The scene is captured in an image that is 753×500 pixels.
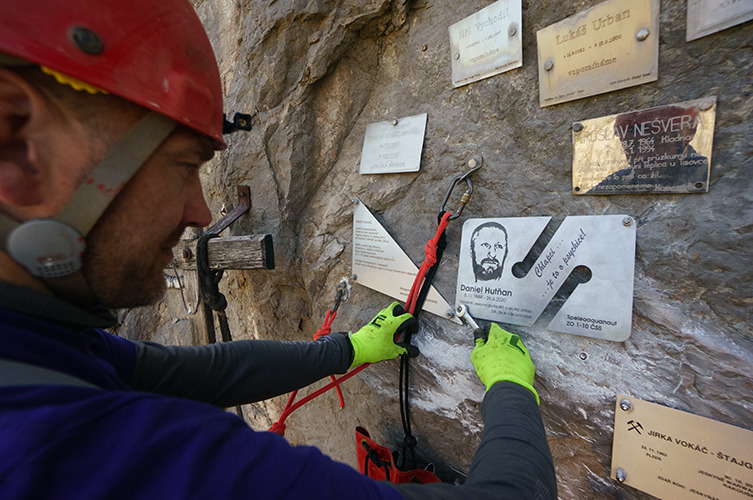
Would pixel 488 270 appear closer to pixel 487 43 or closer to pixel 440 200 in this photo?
pixel 440 200

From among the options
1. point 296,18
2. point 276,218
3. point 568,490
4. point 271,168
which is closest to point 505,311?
point 568,490

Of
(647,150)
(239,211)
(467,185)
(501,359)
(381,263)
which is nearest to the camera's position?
(647,150)

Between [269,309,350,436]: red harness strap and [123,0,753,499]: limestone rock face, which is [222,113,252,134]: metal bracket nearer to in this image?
[123,0,753,499]: limestone rock face

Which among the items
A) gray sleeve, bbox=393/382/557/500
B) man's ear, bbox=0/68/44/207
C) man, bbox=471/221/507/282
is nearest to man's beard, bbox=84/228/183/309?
man's ear, bbox=0/68/44/207

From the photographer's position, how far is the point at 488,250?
50.9 inches

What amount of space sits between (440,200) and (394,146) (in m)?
0.35

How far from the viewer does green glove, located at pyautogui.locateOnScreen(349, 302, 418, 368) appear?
4.66 feet

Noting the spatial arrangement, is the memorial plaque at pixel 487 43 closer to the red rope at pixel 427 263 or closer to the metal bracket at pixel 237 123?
the red rope at pixel 427 263

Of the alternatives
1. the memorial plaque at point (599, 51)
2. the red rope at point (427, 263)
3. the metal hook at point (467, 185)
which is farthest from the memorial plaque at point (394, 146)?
the memorial plaque at point (599, 51)

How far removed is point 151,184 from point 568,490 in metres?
1.60

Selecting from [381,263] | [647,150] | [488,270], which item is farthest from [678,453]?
[381,263]

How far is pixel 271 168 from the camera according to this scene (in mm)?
1906

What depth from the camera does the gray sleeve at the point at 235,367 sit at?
1157mm

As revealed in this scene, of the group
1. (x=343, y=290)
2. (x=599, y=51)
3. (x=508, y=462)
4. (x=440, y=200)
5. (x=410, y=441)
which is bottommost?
(x=410, y=441)
